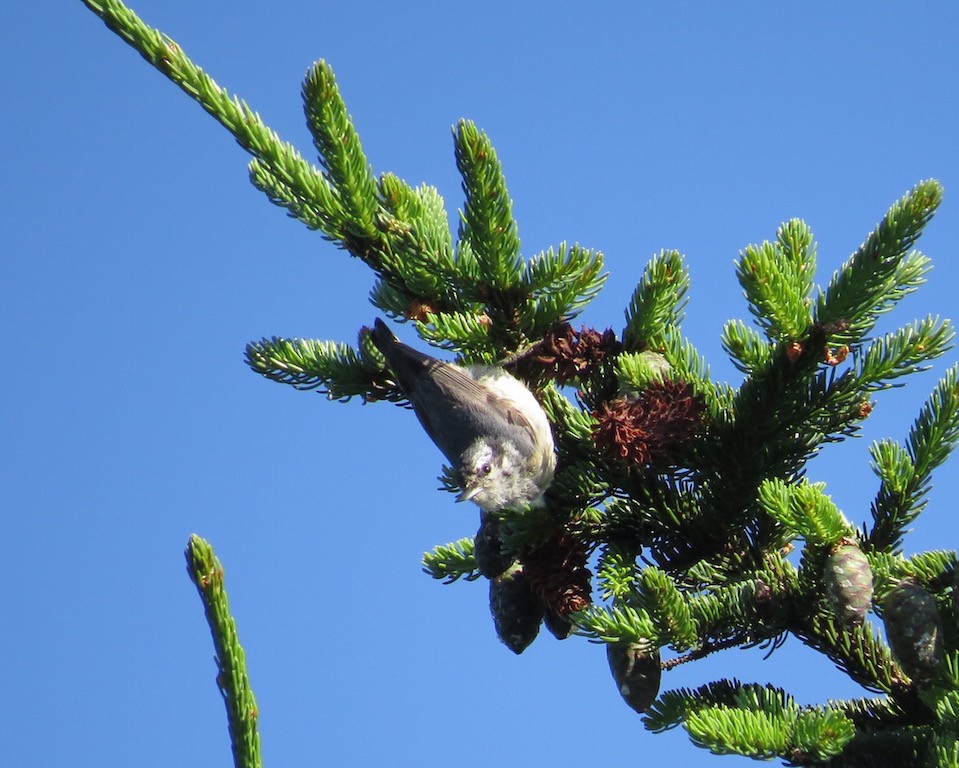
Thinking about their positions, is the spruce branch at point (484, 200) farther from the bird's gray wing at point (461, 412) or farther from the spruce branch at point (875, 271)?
the spruce branch at point (875, 271)

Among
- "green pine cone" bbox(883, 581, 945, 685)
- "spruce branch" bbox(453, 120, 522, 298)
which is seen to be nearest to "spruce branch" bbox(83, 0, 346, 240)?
"spruce branch" bbox(453, 120, 522, 298)

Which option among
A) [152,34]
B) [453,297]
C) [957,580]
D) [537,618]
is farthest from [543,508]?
[152,34]

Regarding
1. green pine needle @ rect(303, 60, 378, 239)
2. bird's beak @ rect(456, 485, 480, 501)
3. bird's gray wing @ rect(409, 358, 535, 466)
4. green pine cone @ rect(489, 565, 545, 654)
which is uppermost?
green pine needle @ rect(303, 60, 378, 239)

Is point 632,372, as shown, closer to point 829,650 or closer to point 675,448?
point 675,448

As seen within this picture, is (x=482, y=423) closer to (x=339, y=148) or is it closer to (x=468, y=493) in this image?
A: (x=468, y=493)

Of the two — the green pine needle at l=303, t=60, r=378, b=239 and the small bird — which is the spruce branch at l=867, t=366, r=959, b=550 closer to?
the small bird

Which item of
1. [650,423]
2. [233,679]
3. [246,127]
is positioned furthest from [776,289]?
[233,679]

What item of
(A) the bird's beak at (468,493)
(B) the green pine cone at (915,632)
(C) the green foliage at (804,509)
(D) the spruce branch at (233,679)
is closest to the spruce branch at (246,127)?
(A) the bird's beak at (468,493)
